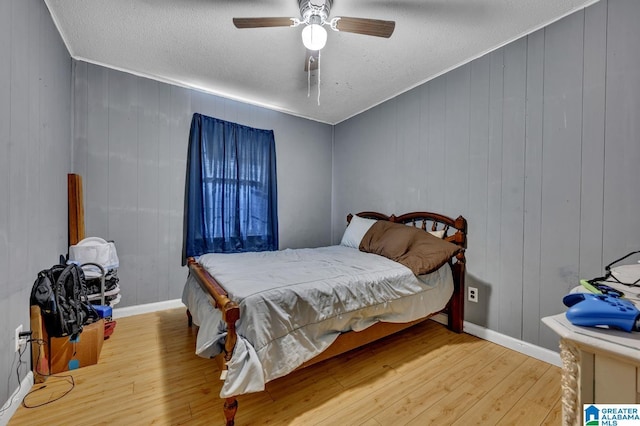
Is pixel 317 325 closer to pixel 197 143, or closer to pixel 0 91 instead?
pixel 0 91

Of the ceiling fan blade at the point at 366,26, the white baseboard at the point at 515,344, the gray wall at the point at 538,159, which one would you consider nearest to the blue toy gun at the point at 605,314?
the gray wall at the point at 538,159

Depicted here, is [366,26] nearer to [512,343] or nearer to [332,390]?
[332,390]

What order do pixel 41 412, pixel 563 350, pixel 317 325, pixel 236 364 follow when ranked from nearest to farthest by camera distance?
pixel 563 350 → pixel 236 364 → pixel 41 412 → pixel 317 325

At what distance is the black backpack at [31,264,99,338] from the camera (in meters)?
1.74

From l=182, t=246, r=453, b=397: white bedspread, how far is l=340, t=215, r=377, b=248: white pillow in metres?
0.69

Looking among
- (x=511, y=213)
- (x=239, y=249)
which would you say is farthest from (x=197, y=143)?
(x=511, y=213)

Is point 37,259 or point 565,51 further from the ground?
point 565,51

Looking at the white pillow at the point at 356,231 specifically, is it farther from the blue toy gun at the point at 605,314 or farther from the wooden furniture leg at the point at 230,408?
the blue toy gun at the point at 605,314

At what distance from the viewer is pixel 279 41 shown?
226 centimetres

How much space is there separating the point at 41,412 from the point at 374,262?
2.33 meters

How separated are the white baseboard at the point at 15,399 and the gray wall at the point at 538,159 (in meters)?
3.25

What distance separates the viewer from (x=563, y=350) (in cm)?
67

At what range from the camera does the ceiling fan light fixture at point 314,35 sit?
1743 mm

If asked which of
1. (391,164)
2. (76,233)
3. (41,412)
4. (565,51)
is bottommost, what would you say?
(41,412)
